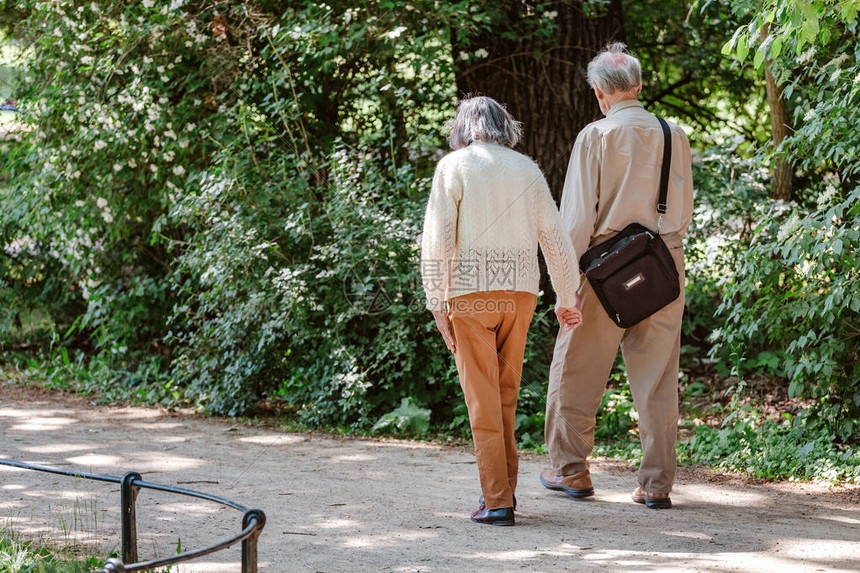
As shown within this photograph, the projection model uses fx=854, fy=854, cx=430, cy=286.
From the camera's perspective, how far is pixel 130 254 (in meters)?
8.73

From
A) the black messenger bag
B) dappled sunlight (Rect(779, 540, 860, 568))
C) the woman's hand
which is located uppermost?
the black messenger bag

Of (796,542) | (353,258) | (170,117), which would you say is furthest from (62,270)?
(796,542)

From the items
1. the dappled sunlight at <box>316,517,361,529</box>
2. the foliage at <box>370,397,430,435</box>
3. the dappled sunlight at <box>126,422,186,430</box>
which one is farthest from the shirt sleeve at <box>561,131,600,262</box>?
the dappled sunlight at <box>126,422,186,430</box>

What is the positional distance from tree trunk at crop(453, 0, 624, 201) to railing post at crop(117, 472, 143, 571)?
5.09 m

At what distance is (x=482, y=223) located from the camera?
12.7 feet

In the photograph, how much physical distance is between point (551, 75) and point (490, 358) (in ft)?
14.1

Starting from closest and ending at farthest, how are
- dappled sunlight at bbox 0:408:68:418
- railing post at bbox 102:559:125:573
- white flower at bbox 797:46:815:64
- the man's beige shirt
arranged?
railing post at bbox 102:559:125:573 < the man's beige shirt < white flower at bbox 797:46:815:64 < dappled sunlight at bbox 0:408:68:418

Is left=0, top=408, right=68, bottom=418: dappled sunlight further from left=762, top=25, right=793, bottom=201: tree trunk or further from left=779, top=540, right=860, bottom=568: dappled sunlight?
left=762, top=25, right=793, bottom=201: tree trunk

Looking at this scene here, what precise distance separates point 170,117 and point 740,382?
5.18 m

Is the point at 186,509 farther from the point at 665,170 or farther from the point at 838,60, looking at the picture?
the point at 838,60

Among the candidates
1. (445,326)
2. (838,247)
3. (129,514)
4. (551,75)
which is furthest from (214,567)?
(551,75)

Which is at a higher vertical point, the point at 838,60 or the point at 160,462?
the point at 838,60

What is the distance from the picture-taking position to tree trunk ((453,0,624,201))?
24.6ft

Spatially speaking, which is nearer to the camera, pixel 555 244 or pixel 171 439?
pixel 555 244
